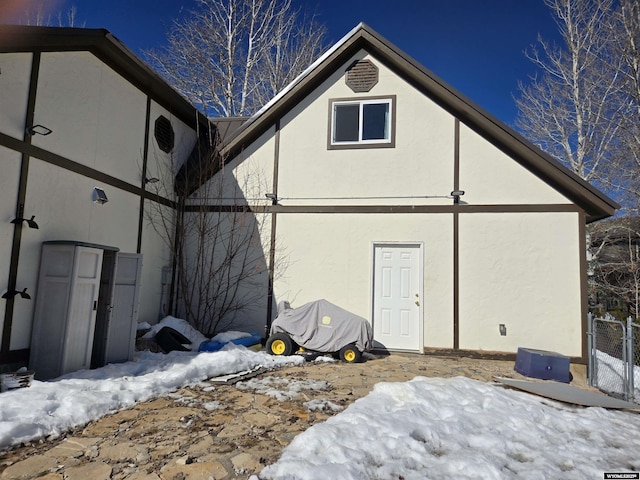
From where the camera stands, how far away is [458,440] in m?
3.44

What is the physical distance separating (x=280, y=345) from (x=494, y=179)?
5.20m

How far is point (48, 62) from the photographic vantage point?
5.29 meters

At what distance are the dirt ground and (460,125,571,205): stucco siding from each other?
4.14m

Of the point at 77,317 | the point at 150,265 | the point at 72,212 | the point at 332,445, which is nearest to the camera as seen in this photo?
the point at 332,445

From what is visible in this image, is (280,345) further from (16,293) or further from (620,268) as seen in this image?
(620,268)

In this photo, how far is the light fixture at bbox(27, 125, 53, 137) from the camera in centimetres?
499

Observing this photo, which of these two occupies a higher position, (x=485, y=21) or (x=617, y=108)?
(x=485, y=21)

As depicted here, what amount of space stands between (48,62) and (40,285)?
9.87ft

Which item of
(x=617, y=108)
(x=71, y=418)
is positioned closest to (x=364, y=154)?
(x=71, y=418)

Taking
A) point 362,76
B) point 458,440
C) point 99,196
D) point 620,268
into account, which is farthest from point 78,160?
point 620,268

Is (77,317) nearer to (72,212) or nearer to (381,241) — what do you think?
(72,212)

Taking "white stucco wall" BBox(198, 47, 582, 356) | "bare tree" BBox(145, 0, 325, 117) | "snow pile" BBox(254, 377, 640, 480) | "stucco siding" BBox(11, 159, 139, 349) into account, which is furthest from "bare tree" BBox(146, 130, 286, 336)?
"bare tree" BBox(145, 0, 325, 117)

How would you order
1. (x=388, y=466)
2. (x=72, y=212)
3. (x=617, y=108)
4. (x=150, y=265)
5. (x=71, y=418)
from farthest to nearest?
1. (x=617, y=108)
2. (x=150, y=265)
3. (x=72, y=212)
4. (x=71, y=418)
5. (x=388, y=466)

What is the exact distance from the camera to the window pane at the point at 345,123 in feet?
27.8
